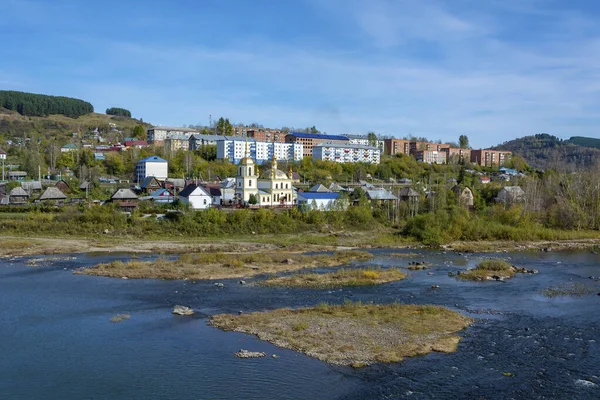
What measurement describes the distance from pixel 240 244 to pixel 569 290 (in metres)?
23.7

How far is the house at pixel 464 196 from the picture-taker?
204 feet

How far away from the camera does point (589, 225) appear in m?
51.8

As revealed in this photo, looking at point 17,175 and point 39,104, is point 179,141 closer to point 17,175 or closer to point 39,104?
point 17,175

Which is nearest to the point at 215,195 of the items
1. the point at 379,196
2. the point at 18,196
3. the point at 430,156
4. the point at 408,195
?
the point at 379,196

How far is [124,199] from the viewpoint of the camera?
2063 inches

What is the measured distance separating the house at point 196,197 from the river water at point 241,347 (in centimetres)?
2472

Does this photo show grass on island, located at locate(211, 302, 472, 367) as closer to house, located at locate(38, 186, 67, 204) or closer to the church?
the church

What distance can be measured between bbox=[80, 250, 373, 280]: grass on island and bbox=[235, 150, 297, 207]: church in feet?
61.3

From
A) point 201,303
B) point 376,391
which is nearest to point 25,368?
point 201,303

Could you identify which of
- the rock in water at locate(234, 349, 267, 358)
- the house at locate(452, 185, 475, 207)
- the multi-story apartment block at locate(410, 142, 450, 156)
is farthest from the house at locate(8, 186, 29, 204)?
the multi-story apartment block at locate(410, 142, 450, 156)

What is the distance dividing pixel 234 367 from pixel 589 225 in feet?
153

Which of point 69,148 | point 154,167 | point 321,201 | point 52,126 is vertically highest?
point 52,126

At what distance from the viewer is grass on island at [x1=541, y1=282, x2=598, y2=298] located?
83.9 feet

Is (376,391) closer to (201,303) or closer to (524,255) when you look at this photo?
(201,303)
